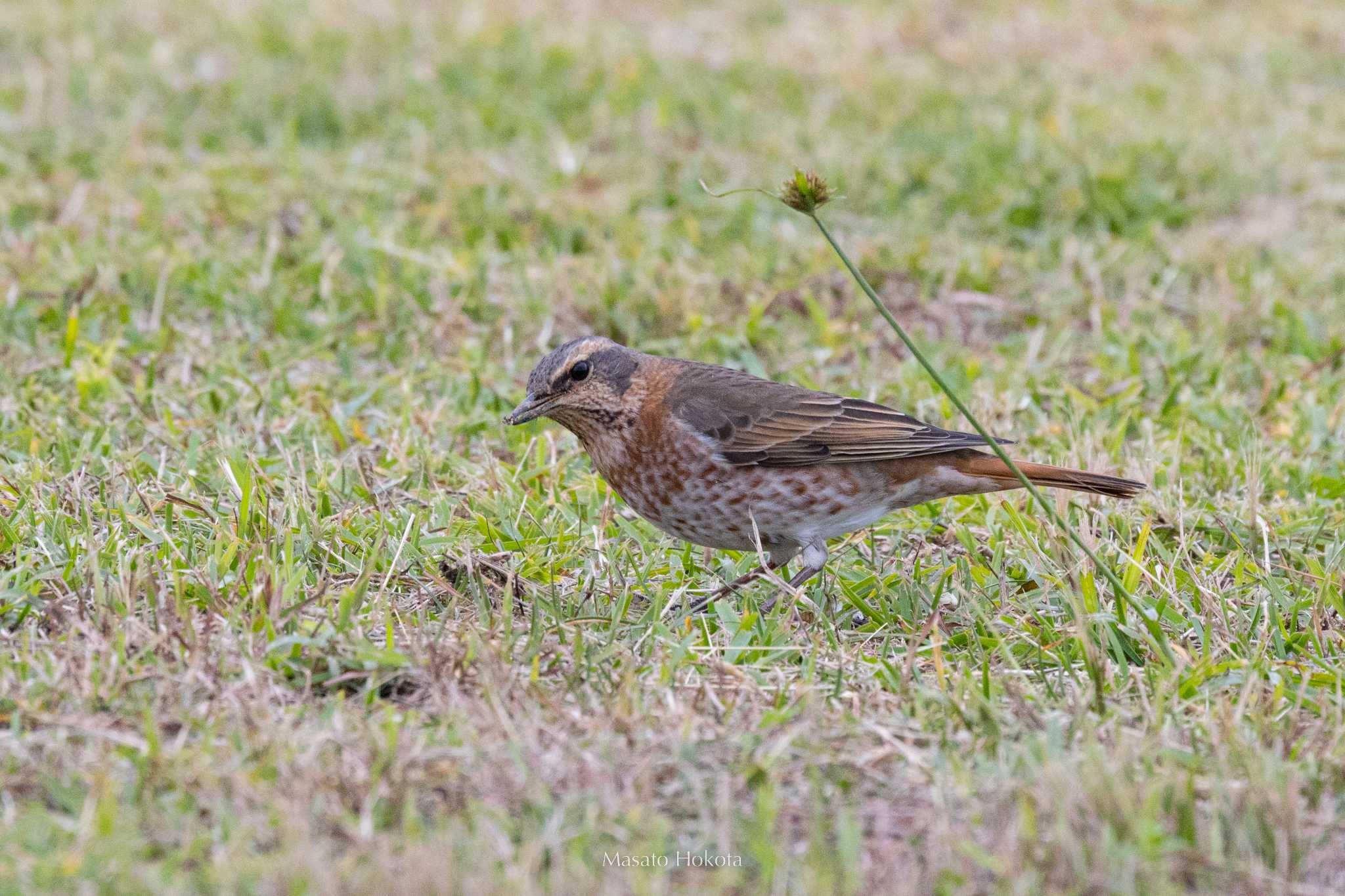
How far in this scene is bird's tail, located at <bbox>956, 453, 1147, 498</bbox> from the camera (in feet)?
16.4

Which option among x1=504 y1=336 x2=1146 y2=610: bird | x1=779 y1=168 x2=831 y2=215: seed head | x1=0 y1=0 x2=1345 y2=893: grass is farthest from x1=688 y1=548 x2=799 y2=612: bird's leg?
x1=779 y1=168 x2=831 y2=215: seed head

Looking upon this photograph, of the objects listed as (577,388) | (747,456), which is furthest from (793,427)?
(577,388)

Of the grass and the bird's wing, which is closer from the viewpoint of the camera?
the grass

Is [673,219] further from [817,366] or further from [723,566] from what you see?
[723,566]

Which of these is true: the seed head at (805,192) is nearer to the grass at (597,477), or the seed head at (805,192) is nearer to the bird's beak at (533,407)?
the grass at (597,477)

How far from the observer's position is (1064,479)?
16.4 ft

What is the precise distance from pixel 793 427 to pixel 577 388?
2.34 feet

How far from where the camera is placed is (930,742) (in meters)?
3.89

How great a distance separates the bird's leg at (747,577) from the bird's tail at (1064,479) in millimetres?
694

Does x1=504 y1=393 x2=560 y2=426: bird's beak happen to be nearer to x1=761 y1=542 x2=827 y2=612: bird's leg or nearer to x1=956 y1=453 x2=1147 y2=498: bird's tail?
x1=761 y1=542 x2=827 y2=612: bird's leg

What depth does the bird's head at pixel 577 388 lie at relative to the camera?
5.27 m

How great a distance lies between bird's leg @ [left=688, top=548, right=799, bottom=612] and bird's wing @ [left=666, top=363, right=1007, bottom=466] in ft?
1.17

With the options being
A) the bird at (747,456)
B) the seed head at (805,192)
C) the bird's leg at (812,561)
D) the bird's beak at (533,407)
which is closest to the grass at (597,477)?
the bird's leg at (812,561)

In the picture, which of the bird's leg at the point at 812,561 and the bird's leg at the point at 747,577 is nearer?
the bird's leg at the point at 747,577
